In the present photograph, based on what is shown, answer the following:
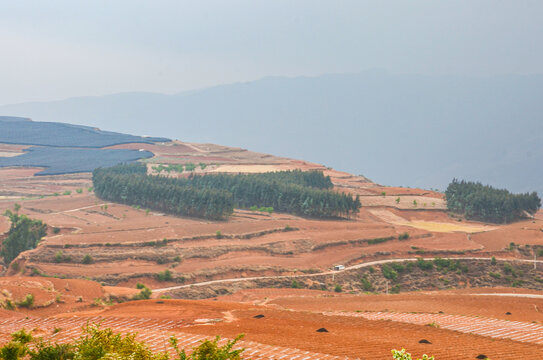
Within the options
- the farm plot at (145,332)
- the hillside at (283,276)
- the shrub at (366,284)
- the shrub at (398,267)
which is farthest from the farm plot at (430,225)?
the farm plot at (145,332)

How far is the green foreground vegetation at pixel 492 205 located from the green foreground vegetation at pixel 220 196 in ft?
57.2

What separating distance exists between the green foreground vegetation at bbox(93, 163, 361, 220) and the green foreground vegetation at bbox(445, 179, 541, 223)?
17.4 metres

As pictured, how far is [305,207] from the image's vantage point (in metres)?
84.6

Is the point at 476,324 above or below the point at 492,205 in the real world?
below

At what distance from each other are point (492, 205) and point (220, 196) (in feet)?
135

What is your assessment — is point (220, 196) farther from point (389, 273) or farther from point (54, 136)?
point (54, 136)

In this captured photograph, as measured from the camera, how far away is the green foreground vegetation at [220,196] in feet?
262

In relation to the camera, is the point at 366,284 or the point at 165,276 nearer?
the point at 165,276

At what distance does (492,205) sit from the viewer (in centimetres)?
8931

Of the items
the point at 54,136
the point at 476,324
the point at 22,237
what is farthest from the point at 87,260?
the point at 54,136

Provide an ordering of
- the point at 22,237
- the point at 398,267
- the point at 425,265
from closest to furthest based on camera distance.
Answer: the point at 22,237
the point at 398,267
the point at 425,265

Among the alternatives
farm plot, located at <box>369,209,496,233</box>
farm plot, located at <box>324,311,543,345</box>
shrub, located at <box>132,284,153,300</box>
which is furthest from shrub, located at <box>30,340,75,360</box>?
farm plot, located at <box>369,209,496,233</box>

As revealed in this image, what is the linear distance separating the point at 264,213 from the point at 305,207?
19.8 feet

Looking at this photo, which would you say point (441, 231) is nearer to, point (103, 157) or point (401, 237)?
point (401, 237)
